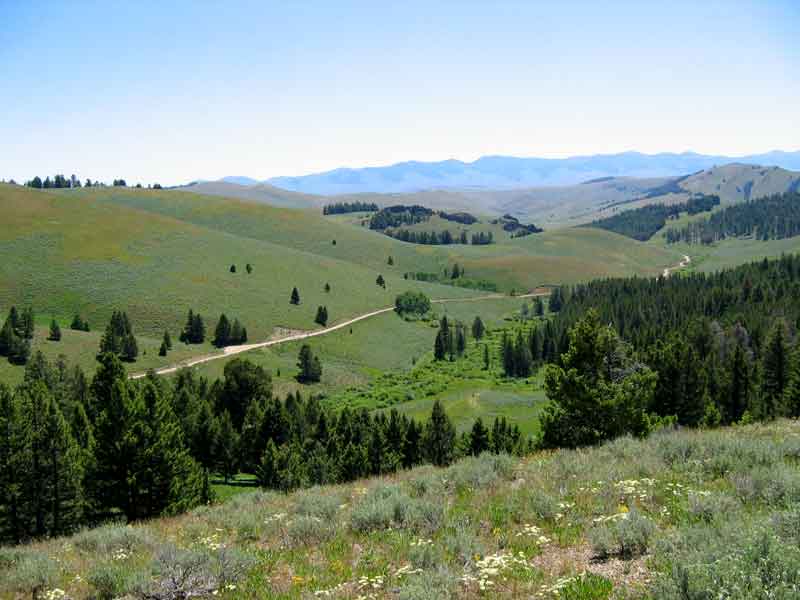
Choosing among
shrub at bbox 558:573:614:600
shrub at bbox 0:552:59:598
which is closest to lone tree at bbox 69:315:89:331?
shrub at bbox 0:552:59:598

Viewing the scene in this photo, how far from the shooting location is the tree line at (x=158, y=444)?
32938 millimetres

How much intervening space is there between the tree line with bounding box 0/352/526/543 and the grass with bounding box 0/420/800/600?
44.7ft

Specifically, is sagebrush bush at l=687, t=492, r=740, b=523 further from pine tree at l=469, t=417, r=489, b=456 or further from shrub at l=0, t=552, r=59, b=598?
pine tree at l=469, t=417, r=489, b=456

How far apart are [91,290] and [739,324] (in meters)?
133

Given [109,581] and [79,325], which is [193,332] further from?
[109,581]

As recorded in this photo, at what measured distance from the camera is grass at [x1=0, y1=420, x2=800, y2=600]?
7.86m

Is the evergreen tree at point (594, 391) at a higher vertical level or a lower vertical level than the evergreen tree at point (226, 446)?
higher

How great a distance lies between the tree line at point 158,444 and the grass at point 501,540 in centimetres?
1362

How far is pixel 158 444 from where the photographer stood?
3297 cm

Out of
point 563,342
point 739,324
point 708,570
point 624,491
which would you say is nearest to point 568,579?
point 708,570

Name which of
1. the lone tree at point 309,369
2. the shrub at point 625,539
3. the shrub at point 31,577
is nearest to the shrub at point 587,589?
the shrub at point 625,539

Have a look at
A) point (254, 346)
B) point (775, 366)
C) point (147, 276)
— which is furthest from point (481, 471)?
point (147, 276)

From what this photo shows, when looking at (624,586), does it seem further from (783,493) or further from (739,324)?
(739,324)

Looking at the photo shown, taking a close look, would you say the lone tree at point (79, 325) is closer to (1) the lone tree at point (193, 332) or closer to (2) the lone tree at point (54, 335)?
(2) the lone tree at point (54, 335)
